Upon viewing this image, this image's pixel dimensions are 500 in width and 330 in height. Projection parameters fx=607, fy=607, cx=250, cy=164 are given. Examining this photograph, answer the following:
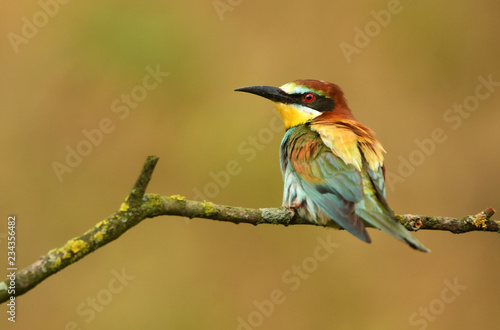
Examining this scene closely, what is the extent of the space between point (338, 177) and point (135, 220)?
35.1 inches

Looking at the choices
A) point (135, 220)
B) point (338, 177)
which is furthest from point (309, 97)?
point (135, 220)

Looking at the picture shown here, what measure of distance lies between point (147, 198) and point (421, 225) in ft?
2.90

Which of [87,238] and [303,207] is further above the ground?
[87,238]

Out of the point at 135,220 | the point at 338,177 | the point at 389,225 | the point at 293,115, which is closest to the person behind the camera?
the point at 135,220

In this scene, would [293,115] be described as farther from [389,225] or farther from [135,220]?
[135,220]

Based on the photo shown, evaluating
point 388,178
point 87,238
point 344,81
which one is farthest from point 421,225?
point 344,81

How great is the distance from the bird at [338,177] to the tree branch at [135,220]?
8.1 inches

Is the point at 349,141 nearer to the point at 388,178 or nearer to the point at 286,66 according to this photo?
the point at 388,178

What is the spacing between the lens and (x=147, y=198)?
1.40 m

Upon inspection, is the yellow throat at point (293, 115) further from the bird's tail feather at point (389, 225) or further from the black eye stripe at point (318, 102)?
the bird's tail feather at point (389, 225)

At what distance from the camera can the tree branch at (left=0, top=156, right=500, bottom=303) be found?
1.19 m

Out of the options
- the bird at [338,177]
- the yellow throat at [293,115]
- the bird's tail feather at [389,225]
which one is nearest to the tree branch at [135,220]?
the bird's tail feather at [389,225]

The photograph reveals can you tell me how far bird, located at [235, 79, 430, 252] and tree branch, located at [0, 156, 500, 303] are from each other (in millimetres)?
207

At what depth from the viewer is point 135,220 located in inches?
53.6
